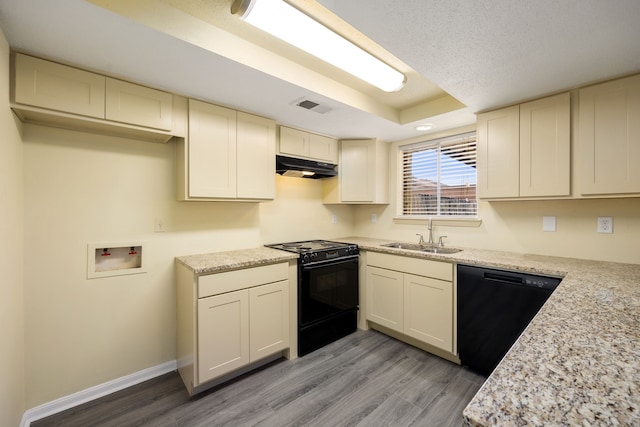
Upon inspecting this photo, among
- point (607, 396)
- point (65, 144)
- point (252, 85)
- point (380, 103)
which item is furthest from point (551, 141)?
point (65, 144)

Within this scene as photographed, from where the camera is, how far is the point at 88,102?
170cm

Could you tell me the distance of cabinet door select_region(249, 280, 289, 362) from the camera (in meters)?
2.18

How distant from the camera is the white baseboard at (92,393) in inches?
68.2

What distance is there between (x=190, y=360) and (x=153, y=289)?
0.64m

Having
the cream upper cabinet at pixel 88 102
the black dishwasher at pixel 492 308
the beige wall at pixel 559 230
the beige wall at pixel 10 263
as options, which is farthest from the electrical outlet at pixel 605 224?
the beige wall at pixel 10 263

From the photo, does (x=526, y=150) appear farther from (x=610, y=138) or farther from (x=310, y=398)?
(x=310, y=398)

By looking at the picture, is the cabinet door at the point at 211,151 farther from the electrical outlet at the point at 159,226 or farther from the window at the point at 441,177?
the window at the point at 441,177

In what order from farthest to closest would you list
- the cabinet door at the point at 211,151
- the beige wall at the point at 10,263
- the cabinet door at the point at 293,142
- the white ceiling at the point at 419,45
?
1. the cabinet door at the point at 293,142
2. the cabinet door at the point at 211,151
3. the beige wall at the point at 10,263
4. the white ceiling at the point at 419,45

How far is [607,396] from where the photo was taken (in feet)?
1.84

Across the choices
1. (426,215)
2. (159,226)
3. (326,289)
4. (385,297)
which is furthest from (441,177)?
(159,226)

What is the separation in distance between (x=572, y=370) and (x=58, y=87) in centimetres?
260

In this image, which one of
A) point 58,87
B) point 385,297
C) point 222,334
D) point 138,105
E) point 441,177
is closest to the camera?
point 58,87

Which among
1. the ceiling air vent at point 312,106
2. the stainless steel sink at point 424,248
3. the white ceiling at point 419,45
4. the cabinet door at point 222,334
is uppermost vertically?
the white ceiling at point 419,45

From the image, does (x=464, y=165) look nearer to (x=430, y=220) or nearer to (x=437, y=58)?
(x=430, y=220)
